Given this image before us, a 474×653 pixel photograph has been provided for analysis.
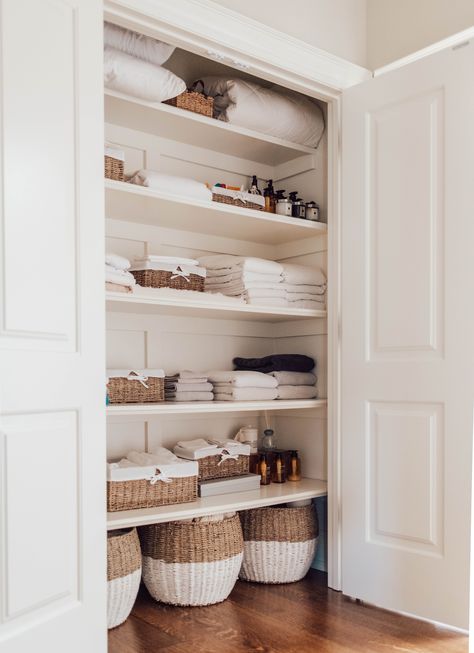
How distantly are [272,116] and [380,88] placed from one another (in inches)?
19.1

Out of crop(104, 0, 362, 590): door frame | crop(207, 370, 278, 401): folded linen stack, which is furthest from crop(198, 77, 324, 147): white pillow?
crop(207, 370, 278, 401): folded linen stack

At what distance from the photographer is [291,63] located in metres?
2.77

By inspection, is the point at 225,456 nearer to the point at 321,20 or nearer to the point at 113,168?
the point at 113,168

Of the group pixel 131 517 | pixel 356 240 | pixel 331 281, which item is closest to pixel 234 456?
pixel 131 517

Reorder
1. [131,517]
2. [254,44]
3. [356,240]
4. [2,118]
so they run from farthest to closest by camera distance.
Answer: [356,240]
[254,44]
[131,517]
[2,118]

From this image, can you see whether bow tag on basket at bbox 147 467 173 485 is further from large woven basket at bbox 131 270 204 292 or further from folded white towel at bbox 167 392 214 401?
large woven basket at bbox 131 270 204 292

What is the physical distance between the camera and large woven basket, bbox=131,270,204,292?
9.03 feet

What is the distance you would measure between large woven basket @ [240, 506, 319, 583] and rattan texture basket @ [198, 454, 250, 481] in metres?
0.20

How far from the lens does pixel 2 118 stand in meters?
1.79

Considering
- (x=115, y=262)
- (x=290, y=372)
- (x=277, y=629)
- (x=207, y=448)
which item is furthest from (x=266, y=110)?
(x=277, y=629)

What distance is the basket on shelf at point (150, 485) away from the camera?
254 centimetres

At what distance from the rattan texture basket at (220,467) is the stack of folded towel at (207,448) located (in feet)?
0.07

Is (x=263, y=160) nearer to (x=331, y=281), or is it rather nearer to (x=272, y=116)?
(x=272, y=116)

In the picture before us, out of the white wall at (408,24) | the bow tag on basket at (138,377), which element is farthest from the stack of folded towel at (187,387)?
the white wall at (408,24)
